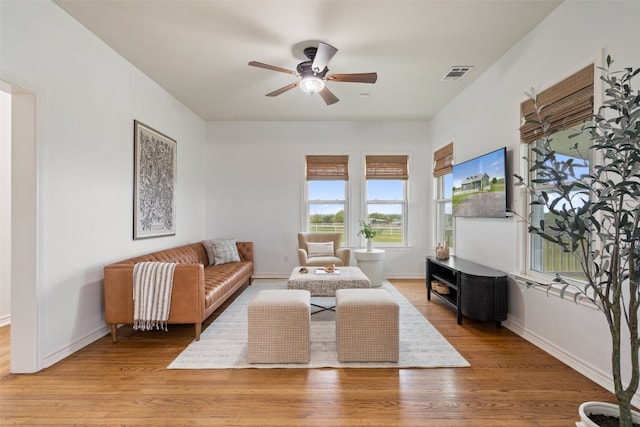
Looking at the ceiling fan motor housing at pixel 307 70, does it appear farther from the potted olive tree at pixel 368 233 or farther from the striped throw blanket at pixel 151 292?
the potted olive tree at pixel 368 233

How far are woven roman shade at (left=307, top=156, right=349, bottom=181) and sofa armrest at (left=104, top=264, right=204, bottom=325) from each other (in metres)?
3.45

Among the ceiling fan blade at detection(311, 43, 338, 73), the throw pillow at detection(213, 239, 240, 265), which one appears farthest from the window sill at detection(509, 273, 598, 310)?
the throw pillow at detection(213, 239, 240, 265)

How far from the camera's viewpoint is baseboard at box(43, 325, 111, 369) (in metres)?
2.57

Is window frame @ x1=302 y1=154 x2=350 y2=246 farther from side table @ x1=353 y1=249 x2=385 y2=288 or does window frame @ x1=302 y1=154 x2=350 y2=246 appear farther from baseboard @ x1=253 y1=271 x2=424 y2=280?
baseboard @ x1=253 y1=271 x2=424 y2=280

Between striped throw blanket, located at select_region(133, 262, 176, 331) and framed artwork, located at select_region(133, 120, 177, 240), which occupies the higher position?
framed artwork, located at select_region(133, 120, 177, 240)

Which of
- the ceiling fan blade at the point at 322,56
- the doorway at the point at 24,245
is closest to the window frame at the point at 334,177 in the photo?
the ceiling fan blade at the point at 322,56

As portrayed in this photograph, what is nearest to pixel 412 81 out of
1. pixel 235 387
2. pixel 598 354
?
pixel 598 354

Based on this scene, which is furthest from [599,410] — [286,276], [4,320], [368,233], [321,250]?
[4,320]

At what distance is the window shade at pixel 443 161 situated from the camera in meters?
4.93

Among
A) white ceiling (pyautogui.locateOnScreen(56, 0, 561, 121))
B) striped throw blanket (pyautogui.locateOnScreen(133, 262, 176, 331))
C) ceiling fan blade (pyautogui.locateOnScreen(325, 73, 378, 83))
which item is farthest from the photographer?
ceiling fan blade (pyautogui.locateOnScreen(325, 73, 378, 83))

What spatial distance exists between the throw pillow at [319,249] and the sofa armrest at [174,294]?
265 centimetres

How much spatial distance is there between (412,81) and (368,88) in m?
0.60

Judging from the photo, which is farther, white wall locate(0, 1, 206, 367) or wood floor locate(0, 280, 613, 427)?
white wall locate(0, 1, 206, 367)

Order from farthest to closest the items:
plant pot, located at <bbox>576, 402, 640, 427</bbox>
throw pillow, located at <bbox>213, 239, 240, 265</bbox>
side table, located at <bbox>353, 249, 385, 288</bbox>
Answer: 1. side table, located at <bbox>353, 249, 385, 288</bbox>
2. throw pillow, located at <bbox>213, 239, 240, 265</bbox>
3. plant pot, located at <bbox>576, 402, 640, 427</bbox>
